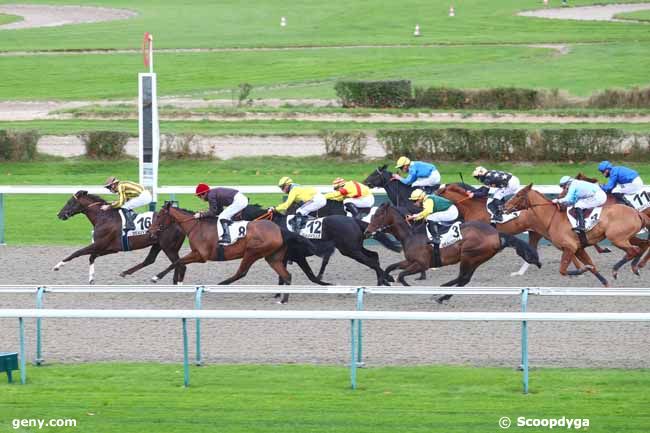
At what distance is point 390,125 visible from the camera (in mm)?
25078

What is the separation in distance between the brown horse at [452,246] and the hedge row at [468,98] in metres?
15.1

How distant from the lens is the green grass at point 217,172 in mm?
18891

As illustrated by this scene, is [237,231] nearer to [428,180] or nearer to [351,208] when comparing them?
[351,208]

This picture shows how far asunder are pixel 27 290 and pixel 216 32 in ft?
115

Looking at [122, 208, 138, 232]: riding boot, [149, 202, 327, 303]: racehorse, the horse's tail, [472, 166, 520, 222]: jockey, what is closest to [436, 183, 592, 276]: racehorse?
[472, 166, 520, 222]: jockey

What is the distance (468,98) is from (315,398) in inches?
790

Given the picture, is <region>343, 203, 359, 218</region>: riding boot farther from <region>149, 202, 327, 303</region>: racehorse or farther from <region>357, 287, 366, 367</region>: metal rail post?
<region>357, 287, 366, 367</region>: metal rail post

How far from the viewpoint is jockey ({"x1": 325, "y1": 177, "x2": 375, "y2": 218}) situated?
46.1 ft

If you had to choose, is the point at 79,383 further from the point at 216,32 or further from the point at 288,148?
the point at 216,32

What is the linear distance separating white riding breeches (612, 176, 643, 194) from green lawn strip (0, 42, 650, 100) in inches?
619

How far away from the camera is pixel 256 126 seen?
82.2 feet

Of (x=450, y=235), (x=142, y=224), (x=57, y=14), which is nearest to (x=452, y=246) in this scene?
(x=450, y=235)

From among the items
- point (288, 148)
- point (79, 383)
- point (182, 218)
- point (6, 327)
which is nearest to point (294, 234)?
point (182, 218)

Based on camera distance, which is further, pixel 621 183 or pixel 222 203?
pixel 621 183
